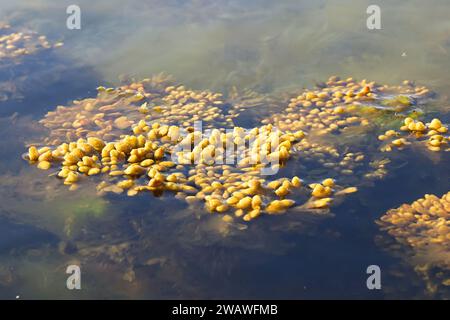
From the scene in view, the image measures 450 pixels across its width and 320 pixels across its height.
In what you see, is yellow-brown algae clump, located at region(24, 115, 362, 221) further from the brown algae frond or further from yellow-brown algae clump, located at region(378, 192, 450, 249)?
yellow-brown algae clump, located at region(378, 192, 450, 249)

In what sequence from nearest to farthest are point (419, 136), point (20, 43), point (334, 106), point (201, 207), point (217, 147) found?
point (201, 207) → point (217, 147) → point (419, 136) → point (334, 106) → point (20, 43)

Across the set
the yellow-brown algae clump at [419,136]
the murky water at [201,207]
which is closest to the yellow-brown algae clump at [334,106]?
the murky water at [201,207]

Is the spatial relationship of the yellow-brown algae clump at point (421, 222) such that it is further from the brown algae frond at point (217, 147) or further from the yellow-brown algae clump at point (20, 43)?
the yellow-brown algae clump at point (20, 43)

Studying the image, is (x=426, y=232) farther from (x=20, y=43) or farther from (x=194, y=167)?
(x=20, y=43)

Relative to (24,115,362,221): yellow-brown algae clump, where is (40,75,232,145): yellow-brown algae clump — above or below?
above

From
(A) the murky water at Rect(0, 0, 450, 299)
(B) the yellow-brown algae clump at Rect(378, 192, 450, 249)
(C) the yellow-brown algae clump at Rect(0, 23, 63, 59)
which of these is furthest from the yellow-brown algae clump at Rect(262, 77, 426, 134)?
(C) the yellow-brown algae clump at Rect(0, 23, 63, 59)

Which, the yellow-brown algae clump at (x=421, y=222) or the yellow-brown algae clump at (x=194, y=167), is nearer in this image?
the yellow-brown algae clump at (x=421, y=222)

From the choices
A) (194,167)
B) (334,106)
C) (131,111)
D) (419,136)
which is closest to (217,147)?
(194,167)
